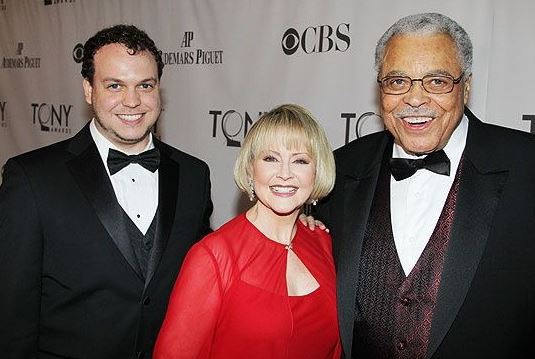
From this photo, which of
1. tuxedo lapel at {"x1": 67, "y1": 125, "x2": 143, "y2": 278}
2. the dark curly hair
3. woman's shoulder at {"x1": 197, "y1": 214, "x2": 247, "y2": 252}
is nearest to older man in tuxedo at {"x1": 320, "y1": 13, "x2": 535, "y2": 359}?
woman's shoulder at {"x1": 197, "y1": 214, "x2": 247, "y2": 252}

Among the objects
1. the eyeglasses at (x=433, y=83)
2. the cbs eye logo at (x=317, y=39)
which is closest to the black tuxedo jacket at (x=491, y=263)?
the eyeglasses at (x=433, y=83)

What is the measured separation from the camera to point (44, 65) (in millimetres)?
4820

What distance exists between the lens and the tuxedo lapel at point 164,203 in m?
2.08

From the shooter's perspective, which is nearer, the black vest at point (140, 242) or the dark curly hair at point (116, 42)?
the black vest at point (140, 242)

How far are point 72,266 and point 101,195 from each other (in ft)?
0.88

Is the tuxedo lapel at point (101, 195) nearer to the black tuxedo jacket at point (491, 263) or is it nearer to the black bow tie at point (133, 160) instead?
the black bow tie at point (133, 160)

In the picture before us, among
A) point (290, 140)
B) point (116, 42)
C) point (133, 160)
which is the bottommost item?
point (133, 160)

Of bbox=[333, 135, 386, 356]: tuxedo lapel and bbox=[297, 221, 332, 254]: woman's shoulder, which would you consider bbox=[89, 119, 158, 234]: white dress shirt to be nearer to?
bbox=[297, 221, 332, 254]: woman's shoulder

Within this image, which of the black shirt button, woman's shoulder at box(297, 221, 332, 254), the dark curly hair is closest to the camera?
the black shirt button

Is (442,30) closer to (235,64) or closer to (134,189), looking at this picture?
(134,189)

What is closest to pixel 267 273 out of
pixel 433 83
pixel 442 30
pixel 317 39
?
pixel 433 83

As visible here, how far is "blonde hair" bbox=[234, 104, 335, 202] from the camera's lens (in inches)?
73.9

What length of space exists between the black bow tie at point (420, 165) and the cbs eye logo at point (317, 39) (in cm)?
135

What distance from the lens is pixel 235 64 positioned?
3650mm
